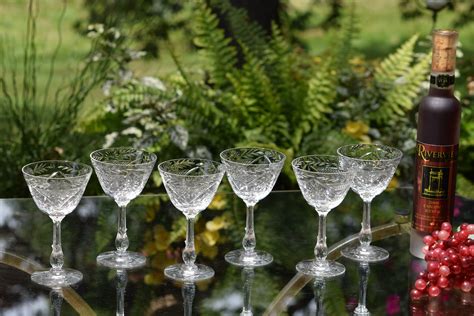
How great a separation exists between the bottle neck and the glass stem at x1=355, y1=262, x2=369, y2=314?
44 centimetres

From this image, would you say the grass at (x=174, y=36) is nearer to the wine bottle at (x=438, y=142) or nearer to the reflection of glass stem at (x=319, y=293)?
the wine bottle at (x=438, y=142)

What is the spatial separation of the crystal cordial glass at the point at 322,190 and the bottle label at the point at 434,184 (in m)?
0.19

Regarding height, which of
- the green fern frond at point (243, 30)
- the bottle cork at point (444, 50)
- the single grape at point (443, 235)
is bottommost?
the single grape at point (443, 235)

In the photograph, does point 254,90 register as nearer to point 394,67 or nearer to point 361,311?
point 394,67

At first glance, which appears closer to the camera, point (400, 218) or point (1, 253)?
point (1, 253)

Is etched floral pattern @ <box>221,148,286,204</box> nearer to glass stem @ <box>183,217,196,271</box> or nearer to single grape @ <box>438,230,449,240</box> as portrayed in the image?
glass stem @ <box>183,217,196,271</box>

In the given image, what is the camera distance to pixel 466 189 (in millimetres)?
4152

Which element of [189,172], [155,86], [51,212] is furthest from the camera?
[155,86]

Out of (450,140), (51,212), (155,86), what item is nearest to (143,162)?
(51,212)

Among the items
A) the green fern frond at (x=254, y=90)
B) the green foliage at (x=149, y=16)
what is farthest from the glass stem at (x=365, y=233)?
the green foliage at (x=149, y=16)

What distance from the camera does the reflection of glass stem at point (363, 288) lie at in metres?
2.20

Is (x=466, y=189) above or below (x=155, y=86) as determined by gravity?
below

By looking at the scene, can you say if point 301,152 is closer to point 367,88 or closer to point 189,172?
point 367,88

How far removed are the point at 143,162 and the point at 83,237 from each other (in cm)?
25
